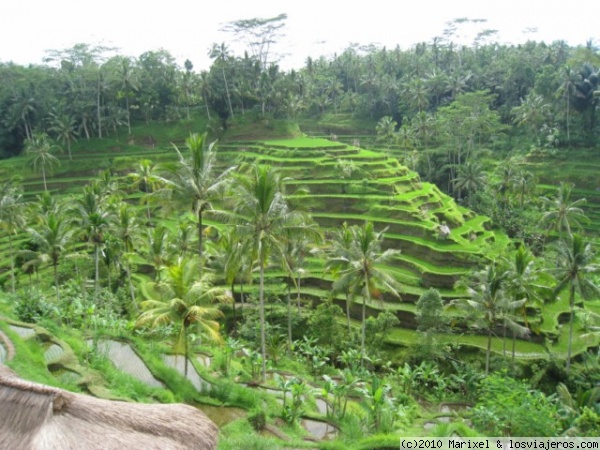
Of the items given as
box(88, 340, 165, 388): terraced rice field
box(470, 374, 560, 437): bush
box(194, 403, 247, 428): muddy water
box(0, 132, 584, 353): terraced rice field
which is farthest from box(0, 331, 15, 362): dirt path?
box(470, 374, 560, 437): bush

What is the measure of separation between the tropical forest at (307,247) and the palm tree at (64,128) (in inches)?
13.2

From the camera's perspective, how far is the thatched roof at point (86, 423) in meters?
6.84

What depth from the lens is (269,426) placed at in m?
13.7

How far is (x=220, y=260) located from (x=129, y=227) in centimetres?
630

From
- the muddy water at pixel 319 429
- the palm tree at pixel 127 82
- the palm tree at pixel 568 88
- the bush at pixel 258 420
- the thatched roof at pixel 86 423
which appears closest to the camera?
the thatched roof at pixel 86 423

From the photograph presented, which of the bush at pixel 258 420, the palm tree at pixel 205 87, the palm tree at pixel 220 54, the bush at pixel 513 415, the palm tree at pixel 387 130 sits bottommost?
the bush at pixel 513 415

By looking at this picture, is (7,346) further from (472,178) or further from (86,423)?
(472,178)

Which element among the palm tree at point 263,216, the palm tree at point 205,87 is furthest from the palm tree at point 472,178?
the palm tree at point 263,216

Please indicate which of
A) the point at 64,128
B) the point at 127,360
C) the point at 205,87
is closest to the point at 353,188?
the point at 127,360

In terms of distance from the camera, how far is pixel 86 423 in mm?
7484

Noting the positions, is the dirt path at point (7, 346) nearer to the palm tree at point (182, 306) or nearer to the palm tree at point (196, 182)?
the palm tree at point (182, 306)

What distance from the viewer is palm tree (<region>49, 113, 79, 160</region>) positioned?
173 ft

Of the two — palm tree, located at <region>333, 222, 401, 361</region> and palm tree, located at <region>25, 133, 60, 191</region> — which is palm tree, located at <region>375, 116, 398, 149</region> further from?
palm tree, located at <region>333, 222, 401, 361</region>

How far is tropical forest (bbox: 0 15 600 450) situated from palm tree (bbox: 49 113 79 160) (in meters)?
0.34
